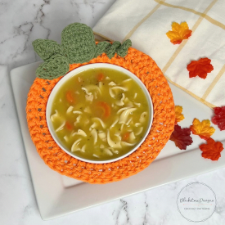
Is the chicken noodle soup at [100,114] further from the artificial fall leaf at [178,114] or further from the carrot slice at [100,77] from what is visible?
the artificial fall leaf at [178,114]

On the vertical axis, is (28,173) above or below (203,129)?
below

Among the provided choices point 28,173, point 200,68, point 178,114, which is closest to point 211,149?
point 178,114

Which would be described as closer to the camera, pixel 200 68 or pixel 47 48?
pixel 47 48

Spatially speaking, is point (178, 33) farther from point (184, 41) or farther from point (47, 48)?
point (47, 48)

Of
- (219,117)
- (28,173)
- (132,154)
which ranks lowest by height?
(28,173)

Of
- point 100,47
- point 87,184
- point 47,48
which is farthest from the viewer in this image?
point 87,184

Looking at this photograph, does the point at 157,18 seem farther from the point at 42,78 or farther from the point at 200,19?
the point at 42,78

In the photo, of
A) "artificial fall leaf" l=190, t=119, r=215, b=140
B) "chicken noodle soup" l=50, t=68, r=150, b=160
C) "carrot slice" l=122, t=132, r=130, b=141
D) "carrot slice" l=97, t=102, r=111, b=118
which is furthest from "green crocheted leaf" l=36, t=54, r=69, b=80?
"artificial fall leaf" l=190, t=119, r=215, b=140
